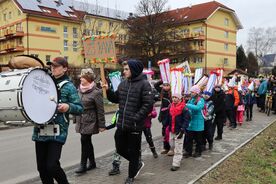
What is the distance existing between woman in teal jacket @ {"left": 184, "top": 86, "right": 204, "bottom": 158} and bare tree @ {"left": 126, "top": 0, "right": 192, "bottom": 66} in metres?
43.7

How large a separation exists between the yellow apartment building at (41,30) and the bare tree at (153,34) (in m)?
2.46

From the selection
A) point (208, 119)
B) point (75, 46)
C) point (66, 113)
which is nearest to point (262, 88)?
point (208, 119)

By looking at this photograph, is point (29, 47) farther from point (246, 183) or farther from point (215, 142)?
point (246, 183)

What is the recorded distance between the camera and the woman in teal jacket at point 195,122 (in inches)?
293

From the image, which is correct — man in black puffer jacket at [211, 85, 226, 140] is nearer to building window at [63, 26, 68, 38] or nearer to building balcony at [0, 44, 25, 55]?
building balcony at [0, 44, 25, 55]

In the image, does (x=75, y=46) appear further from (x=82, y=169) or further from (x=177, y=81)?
(x=82, y=169)

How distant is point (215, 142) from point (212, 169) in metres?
3.18

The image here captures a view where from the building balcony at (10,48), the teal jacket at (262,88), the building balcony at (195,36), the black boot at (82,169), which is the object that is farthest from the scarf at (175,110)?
the building balcony at (195,36)

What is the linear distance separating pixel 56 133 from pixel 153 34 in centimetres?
4779

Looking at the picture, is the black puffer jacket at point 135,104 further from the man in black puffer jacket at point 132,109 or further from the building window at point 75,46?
the building window at point 75,46

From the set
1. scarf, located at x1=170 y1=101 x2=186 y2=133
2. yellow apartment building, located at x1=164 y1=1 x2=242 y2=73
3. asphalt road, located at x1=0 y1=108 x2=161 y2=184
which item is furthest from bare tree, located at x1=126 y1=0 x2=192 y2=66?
scarf, located at x1=170 y1=101 x2=186 y2=133

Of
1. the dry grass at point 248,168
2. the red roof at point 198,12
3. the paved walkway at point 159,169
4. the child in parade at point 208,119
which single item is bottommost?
the paved walkway at point 159,169

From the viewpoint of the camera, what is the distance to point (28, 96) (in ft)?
13.4

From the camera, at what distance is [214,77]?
903 cm
